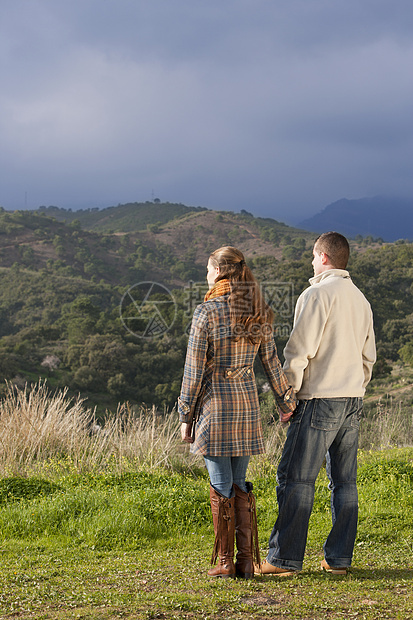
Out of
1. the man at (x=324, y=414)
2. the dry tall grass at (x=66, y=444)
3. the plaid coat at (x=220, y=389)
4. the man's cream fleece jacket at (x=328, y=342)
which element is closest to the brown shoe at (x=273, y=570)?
the man at (x=324, y=414)

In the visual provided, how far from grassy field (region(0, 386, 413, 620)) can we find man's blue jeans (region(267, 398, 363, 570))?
145mm

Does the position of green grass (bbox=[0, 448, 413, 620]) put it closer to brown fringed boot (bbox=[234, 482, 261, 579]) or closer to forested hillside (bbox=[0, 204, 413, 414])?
brown fringed boot (bbox=[234, 482, 261, 579])

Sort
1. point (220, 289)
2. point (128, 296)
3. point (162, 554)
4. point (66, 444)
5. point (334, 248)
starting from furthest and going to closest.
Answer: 1. point (128, 296)
2. point (66, 444)
3. point (162, 554)
4. point (334, 248)
5. point (220, 289)

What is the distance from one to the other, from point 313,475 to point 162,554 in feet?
4.03

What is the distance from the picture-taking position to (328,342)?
2760 mm

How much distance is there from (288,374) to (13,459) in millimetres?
4080

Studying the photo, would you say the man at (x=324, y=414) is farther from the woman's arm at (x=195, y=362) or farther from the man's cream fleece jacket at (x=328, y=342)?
the woman's arm at (x=195, y=362)

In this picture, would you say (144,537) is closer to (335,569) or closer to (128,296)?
(335,569)

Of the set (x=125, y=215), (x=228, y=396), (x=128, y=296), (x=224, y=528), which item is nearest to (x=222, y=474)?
(x=224, y=528)

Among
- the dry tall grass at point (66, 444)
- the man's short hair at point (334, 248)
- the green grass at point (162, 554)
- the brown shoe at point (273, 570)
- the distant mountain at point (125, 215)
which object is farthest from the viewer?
the distant mountain at point (125, 215)

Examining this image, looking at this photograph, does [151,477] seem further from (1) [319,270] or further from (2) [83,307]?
(2) [83,307]

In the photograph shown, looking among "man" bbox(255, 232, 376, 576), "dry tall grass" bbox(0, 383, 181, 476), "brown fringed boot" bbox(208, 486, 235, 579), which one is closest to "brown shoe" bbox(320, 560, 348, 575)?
"man" bbox(255, 232, 376, 576)

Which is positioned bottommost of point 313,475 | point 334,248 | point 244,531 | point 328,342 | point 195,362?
point 244,531

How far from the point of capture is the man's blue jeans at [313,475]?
8.80 ft
